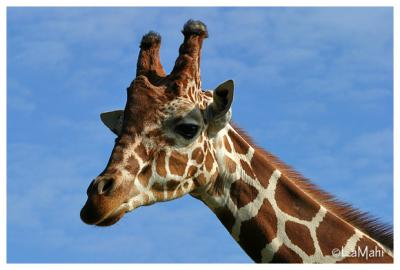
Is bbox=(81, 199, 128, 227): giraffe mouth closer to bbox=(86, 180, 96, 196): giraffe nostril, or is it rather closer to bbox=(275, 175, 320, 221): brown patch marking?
bbox=(86, 180, 96, 196): giraffe nostril

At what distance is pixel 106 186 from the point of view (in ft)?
34.9

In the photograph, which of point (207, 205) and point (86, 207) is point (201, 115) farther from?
point (86, 207)

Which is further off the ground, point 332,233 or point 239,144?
point 239,144

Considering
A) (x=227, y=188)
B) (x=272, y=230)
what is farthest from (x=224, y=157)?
(x=272, y=230)

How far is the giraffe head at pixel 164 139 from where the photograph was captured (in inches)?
422

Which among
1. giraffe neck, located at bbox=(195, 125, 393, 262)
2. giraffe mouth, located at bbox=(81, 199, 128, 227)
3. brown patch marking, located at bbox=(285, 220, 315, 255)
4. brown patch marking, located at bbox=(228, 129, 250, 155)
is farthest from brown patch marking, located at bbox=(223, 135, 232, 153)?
giraffe mouth, located at bbox=(81, 199, 128, 227)

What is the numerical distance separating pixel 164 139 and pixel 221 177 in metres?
1.07

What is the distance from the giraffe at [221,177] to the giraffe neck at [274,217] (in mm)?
14

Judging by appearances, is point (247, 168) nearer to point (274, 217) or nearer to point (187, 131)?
point (274, 217)

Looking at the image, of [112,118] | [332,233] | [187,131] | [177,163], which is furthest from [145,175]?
[332,233]

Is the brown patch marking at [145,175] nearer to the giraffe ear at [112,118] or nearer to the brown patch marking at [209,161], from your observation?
the brown patch marking at [209,161]

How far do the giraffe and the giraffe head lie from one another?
0.01m

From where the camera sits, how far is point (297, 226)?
11680 mm

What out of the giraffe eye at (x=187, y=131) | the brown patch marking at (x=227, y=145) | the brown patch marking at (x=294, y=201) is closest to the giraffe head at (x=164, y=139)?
the giraffe eye at (x=187, y=131)
